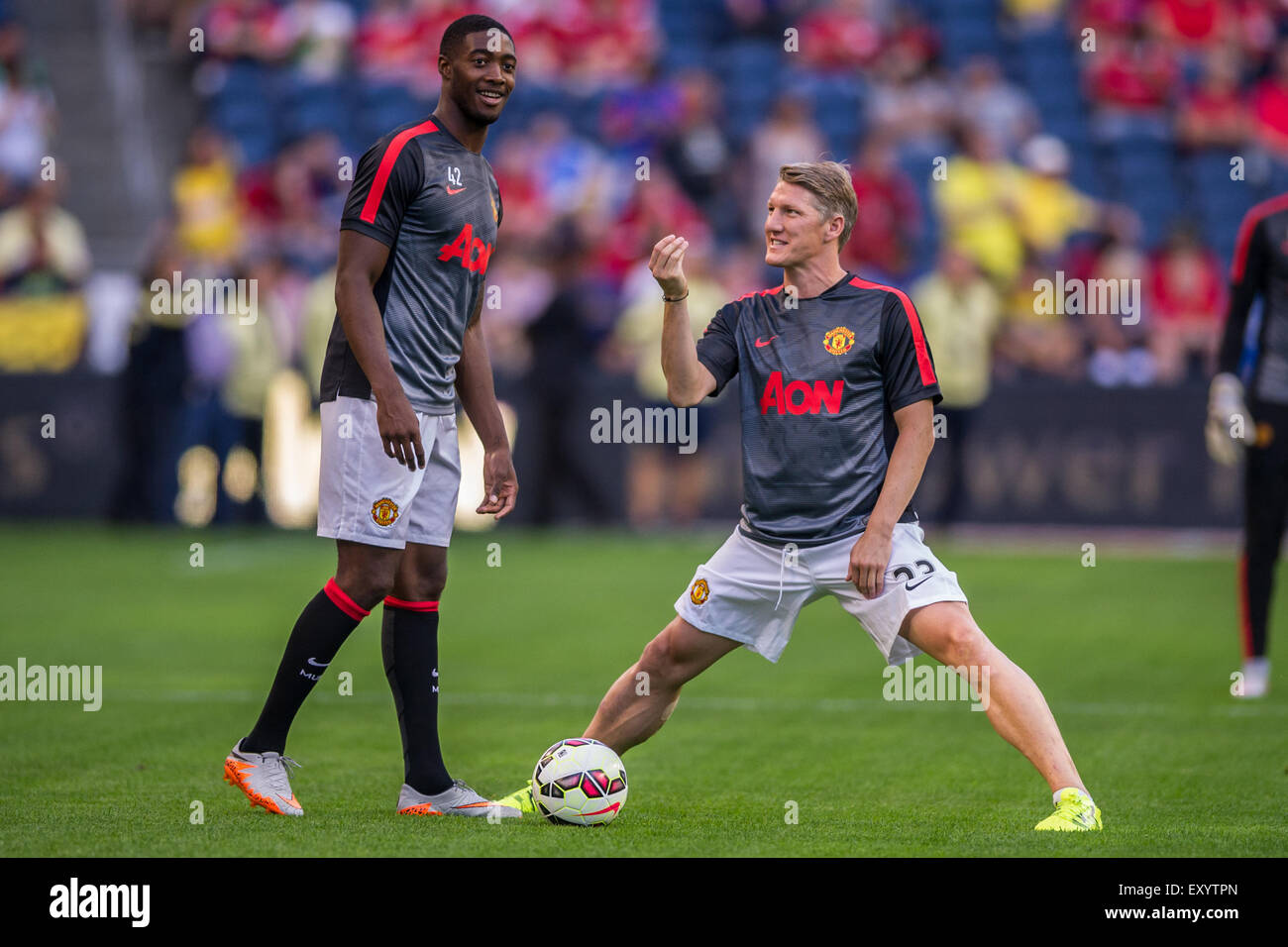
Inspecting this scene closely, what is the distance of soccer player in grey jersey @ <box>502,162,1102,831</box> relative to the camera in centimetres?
581

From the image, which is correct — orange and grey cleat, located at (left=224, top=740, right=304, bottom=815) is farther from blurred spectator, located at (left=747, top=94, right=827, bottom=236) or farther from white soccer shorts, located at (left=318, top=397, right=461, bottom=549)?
blurred spectator, located at (left=747, top=94, right=827, bottom=236)

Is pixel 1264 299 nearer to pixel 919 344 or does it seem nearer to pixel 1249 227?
pixel 1249 227

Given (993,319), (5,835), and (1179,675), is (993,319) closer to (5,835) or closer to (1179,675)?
(1179,675)

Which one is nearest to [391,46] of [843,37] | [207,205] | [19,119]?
[207,205]

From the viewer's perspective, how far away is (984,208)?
65.7 feet

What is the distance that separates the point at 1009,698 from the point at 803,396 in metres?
1.17

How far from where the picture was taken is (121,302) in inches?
806

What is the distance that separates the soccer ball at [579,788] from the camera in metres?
5.82

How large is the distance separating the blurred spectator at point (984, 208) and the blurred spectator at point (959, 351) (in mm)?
2004

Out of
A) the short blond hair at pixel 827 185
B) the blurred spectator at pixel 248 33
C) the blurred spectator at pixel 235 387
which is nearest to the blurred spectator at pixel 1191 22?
the blurred spectator at pixel 248 33

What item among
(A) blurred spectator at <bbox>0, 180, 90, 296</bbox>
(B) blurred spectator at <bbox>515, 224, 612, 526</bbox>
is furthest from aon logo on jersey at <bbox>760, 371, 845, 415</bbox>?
(A) blurred spectator at <bbox>0, 180, 90, 296</bbox>

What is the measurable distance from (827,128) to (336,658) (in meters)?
13.4

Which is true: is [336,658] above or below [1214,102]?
below

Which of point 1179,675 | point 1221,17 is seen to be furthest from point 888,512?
point 1221,17
